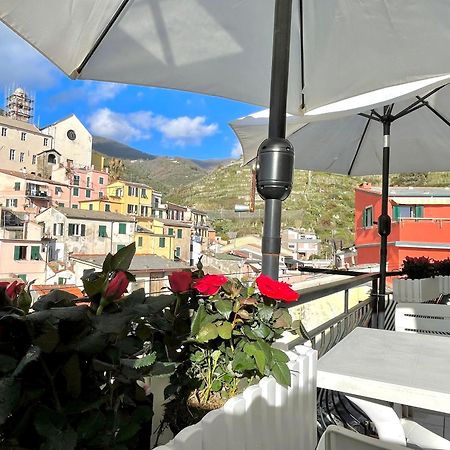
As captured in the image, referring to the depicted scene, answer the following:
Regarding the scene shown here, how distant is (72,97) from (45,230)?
23399 millimetres

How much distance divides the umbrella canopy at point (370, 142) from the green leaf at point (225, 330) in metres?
2.71

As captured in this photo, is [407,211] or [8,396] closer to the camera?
[8,396]

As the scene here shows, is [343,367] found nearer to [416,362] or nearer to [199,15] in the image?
[416,362]

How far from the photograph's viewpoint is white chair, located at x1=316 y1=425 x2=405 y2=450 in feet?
2.43

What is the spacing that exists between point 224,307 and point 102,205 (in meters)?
9.39

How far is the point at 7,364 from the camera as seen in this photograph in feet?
1.98

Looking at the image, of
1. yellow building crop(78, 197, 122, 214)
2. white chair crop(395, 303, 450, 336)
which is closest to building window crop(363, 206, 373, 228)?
yellow building crop(78, 197, 122, 214)

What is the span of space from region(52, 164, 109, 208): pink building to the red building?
7.85 meters

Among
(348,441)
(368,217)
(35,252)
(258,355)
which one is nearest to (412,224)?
(368,217)

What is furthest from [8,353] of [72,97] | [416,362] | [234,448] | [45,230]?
[72,97]

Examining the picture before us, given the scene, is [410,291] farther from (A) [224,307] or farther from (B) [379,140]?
(A) [224,307]

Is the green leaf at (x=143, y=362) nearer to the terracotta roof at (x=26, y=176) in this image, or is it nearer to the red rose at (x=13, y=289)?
the red rose at (x=13, y=289)

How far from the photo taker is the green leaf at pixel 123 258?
81 cm

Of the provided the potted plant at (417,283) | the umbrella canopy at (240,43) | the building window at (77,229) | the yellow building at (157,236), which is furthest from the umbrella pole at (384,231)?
the building window at (77,229)
